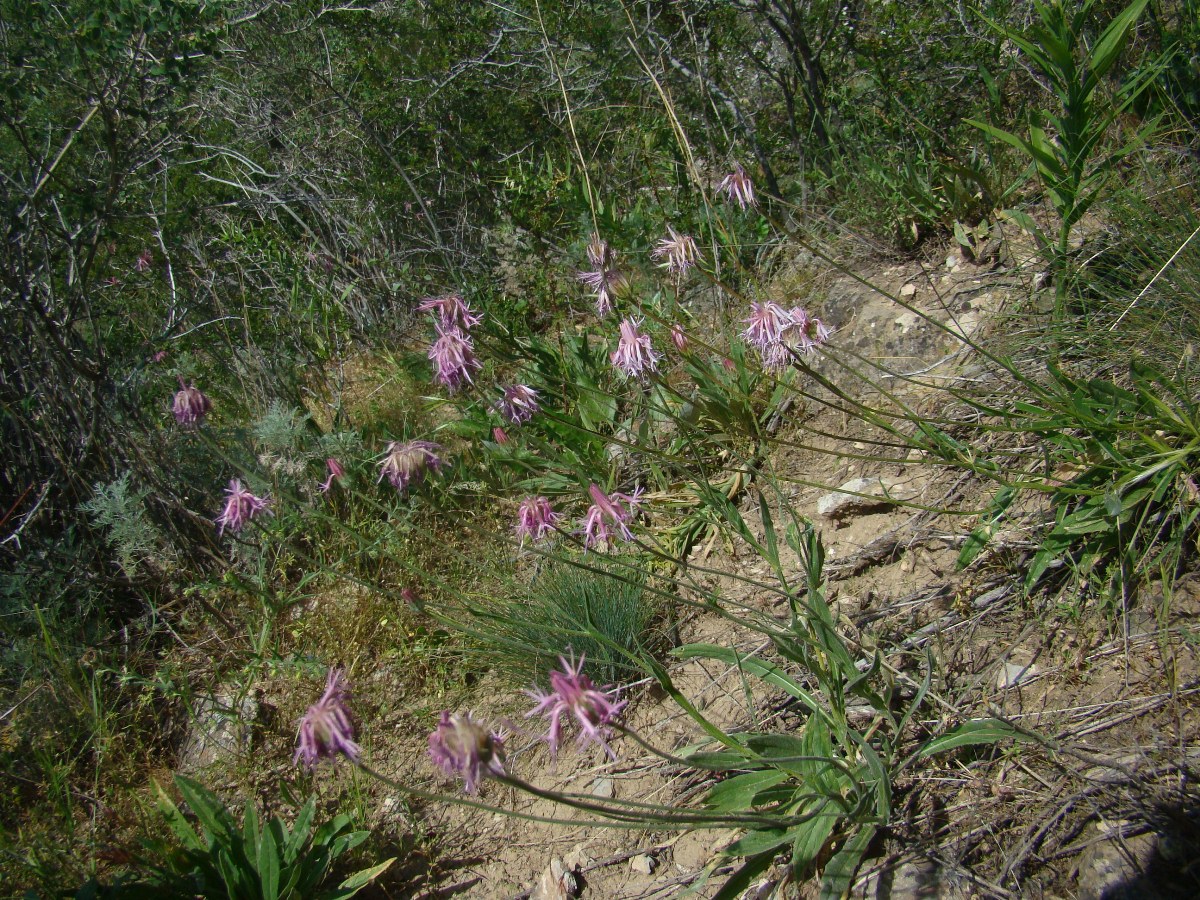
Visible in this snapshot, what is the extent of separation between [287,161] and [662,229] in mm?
3073

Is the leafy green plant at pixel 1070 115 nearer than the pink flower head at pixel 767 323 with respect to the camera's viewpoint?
Yes

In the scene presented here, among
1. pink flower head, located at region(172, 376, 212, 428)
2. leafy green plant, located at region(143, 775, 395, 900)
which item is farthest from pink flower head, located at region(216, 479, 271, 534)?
leafy green plant, located at region(143, 775, 395, 900)

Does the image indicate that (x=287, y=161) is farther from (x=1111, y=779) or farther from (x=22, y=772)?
(x=1111, y=779)

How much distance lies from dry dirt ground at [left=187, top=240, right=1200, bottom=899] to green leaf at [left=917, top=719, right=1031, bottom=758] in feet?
0.20

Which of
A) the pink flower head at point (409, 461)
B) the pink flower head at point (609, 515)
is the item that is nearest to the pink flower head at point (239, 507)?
the pink flower head at point (409, 461)

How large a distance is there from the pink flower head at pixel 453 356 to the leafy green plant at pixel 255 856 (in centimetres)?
126

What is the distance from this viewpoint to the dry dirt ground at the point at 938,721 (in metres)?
1.59

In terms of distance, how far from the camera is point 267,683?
3.03 m

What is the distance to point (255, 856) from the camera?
2.21 meters

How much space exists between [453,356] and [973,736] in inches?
65.4

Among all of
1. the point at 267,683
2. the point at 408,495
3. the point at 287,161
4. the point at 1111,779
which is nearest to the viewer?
the point at 1111,779

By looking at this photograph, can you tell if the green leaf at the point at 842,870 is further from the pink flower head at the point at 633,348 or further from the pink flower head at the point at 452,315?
the pink flower head at the point at 452,315

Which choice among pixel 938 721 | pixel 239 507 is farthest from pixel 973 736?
pixel 239 507

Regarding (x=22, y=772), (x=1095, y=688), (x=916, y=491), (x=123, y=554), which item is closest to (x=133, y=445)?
(x=123, y=554)
